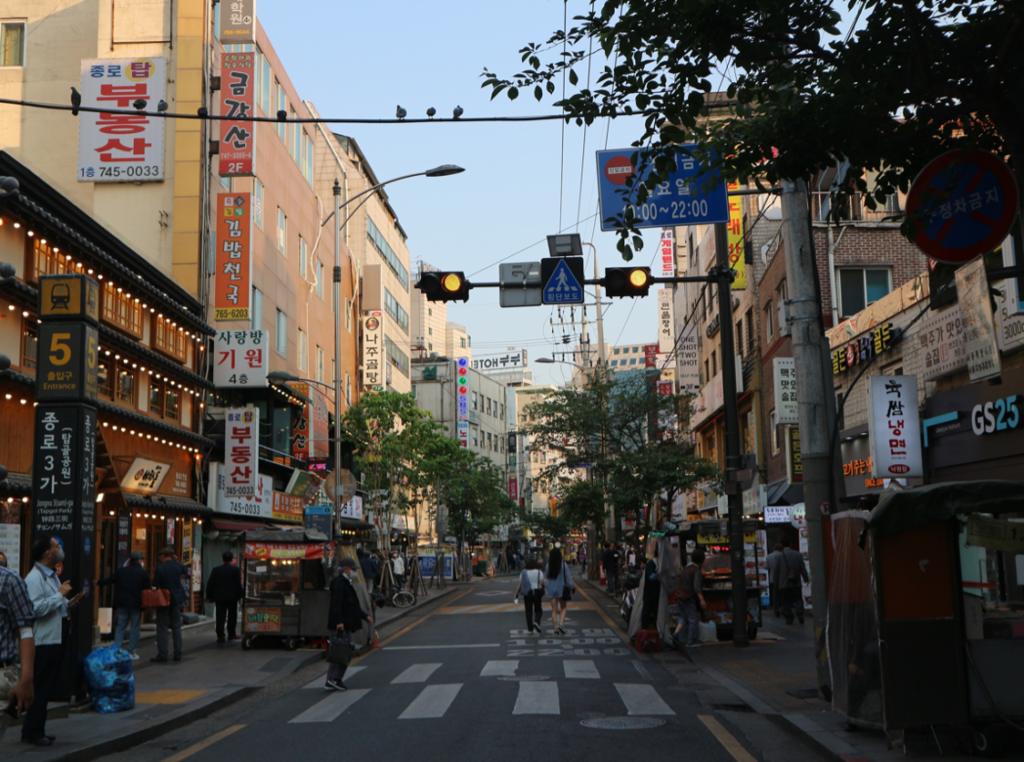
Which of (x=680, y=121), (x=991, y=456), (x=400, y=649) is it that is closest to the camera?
(x=680, y=121)

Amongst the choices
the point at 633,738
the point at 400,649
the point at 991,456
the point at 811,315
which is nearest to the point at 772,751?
Result: the point at 633,738

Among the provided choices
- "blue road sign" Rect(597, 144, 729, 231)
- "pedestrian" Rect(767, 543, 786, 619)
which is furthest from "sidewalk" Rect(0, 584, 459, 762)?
"pedestrian" Rect(767, 543, 786, 619)

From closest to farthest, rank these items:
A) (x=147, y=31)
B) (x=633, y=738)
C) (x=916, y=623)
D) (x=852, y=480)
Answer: (x=916, y=623), (x=633, y=738), (x=852, y=480), (x=147, y=31)

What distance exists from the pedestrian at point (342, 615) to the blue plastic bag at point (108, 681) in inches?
113

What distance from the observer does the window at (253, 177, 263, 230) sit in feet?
110

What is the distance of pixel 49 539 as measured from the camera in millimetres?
9680

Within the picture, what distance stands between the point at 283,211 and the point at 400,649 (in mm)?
22373

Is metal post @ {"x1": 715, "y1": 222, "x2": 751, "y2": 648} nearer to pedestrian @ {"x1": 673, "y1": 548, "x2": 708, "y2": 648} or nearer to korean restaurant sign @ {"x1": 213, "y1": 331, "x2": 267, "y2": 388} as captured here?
pedestrian @ {"x1": 673, "y1": 548, "x2": 708, "y2": 648}

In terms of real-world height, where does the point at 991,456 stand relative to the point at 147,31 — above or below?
below

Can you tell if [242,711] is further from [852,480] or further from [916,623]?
[852,480]

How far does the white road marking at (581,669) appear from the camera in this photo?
14633 millimetres

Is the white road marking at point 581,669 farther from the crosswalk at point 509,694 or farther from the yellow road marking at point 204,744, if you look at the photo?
the yellow road marking at point 204,744

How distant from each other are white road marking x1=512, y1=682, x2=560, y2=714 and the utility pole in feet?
9.83

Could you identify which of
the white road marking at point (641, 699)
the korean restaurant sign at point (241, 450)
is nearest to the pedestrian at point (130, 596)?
the white road marking at point (641, 699)
